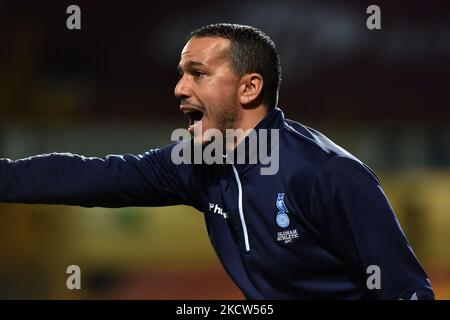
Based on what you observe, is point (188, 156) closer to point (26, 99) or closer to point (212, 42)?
point (212, 42)

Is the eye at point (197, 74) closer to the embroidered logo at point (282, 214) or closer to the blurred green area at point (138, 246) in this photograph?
the embroidered logo at point (282, 214)

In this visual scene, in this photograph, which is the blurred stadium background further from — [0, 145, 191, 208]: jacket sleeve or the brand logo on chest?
the brand logo on chest

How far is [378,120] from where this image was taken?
8.30 metres

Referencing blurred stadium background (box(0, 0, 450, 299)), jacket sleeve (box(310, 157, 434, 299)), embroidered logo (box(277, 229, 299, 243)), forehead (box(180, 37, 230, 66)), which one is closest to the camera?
jacket sleeve (box(310, 157, 434, 299))

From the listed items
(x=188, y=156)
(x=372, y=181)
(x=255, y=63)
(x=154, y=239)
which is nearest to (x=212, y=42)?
(x=255, y=63)

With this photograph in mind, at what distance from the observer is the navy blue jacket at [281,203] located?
1.94 m

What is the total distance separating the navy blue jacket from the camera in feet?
6.37

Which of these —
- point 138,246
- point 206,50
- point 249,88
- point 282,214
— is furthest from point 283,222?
point 138,246

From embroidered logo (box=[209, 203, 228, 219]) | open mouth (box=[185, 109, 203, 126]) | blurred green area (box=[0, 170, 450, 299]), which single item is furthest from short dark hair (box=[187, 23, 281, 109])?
blurred green area (box=[0, 170, 450, 299])

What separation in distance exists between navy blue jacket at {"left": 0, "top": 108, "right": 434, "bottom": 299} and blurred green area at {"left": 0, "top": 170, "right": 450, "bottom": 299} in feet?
13.1

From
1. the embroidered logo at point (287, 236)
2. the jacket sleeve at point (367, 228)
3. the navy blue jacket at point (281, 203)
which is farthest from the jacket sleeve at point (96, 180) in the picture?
the jacket sleeve at point (367, 228)

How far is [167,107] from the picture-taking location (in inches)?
324

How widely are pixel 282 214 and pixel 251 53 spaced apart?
1.61ft

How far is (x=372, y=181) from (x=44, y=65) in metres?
5.52
